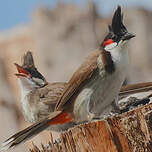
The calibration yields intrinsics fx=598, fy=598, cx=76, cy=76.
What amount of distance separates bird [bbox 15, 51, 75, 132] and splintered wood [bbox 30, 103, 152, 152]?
6.12ft

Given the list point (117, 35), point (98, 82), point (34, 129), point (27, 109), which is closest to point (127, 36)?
point (117, 35)

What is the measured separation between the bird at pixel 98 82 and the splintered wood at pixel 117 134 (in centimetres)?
120

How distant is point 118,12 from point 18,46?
17.0 metres

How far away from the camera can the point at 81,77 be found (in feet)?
15.9

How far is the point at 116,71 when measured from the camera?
4770mm

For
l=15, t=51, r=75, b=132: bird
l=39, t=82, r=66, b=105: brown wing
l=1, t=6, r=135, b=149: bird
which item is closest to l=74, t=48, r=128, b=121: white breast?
l=1, t=6, r=135, b=149: bird

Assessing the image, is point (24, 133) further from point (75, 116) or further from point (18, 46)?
point (18, 46)

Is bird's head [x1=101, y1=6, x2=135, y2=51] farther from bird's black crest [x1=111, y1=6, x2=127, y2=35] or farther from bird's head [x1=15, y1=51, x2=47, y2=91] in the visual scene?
bird's head [x1=15, y1=51, x2=47, y2=91]

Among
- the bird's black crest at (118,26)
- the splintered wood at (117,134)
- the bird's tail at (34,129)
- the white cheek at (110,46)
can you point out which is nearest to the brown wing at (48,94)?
the bird's tail at (34,129)

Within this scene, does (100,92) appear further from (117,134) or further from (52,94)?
(117,134)

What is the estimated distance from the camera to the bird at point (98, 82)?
476 centimetres

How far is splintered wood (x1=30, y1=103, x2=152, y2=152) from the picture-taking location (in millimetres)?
3414

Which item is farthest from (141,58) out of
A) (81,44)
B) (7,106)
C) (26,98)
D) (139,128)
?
(139,128)

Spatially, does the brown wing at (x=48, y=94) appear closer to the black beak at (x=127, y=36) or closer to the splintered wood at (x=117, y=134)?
the black beak at (x=127, y=36)
